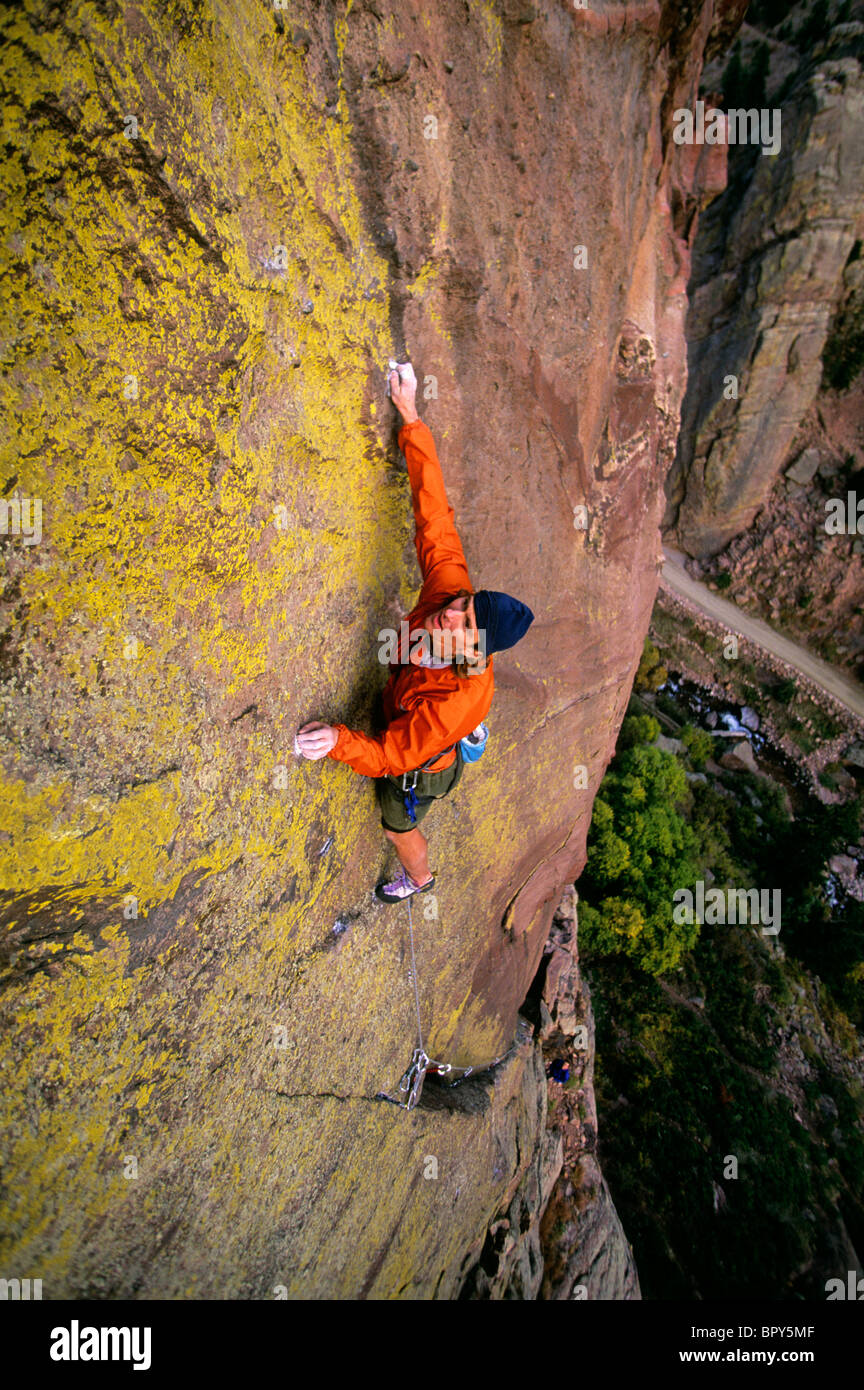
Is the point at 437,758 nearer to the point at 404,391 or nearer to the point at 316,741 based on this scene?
the point at 316,741

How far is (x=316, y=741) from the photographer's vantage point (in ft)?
10.4

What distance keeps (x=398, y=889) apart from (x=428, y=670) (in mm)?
1695

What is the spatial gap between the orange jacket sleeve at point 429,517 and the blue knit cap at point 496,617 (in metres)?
0.40

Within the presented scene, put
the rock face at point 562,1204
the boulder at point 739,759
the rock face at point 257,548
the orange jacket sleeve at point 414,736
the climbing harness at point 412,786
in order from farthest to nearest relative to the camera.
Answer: the boulder at point 739,759, the rock face at point 562,1204, the climbing harness at point 412,786, the orange jacket sleeve at point 414,736, the rock face at point 257,548

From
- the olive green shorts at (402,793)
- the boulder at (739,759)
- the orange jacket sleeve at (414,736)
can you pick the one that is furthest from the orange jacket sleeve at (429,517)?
the boulder at (739,759)

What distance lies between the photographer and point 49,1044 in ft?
7.64

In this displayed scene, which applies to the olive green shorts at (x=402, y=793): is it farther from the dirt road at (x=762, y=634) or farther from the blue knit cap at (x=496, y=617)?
the dirt road at (x=762, y=634)

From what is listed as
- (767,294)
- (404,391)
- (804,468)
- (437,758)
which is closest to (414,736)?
(437,758)

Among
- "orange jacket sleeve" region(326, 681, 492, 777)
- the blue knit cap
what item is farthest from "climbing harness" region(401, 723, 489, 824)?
the blue knit cap

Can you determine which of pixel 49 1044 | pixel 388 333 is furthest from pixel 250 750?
pixel 388 333

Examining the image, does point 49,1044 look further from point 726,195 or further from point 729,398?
point 726,195

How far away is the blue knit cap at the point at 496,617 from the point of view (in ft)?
10.7

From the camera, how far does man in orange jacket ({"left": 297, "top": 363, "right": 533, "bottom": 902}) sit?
10.6 feet

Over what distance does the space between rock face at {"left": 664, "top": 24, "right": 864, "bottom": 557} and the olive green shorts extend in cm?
2000
